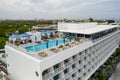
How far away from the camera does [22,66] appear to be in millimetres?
18250

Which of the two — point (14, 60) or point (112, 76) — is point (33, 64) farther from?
point (112, 76)

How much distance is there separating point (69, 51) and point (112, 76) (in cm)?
2206

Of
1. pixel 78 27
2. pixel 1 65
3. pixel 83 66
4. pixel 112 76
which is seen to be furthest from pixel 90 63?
pixel 1 65

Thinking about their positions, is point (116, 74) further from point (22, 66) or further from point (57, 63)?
point (22, 66)

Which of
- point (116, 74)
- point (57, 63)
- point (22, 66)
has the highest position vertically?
point (57, 63)

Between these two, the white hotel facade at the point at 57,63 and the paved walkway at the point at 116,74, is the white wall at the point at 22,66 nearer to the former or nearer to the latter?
the white hotel facade at the point at 57,63

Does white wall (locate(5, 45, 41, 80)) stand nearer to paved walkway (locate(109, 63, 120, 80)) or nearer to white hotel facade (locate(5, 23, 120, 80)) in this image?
white hotel facade (locate(5, 23, 120, 80))

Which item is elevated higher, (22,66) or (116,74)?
(22,66)

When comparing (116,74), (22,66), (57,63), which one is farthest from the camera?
(116,74)

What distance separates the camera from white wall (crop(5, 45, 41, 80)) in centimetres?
1533

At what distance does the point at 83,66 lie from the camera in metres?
24.8

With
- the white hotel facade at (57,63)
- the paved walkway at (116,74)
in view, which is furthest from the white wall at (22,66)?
the paved walkway at (116,74)

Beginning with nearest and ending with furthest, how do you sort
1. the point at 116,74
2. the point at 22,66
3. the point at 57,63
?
the point at 57,63
the point at 22,66
the point at 116,74

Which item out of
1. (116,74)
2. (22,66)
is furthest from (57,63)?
(116,74)
